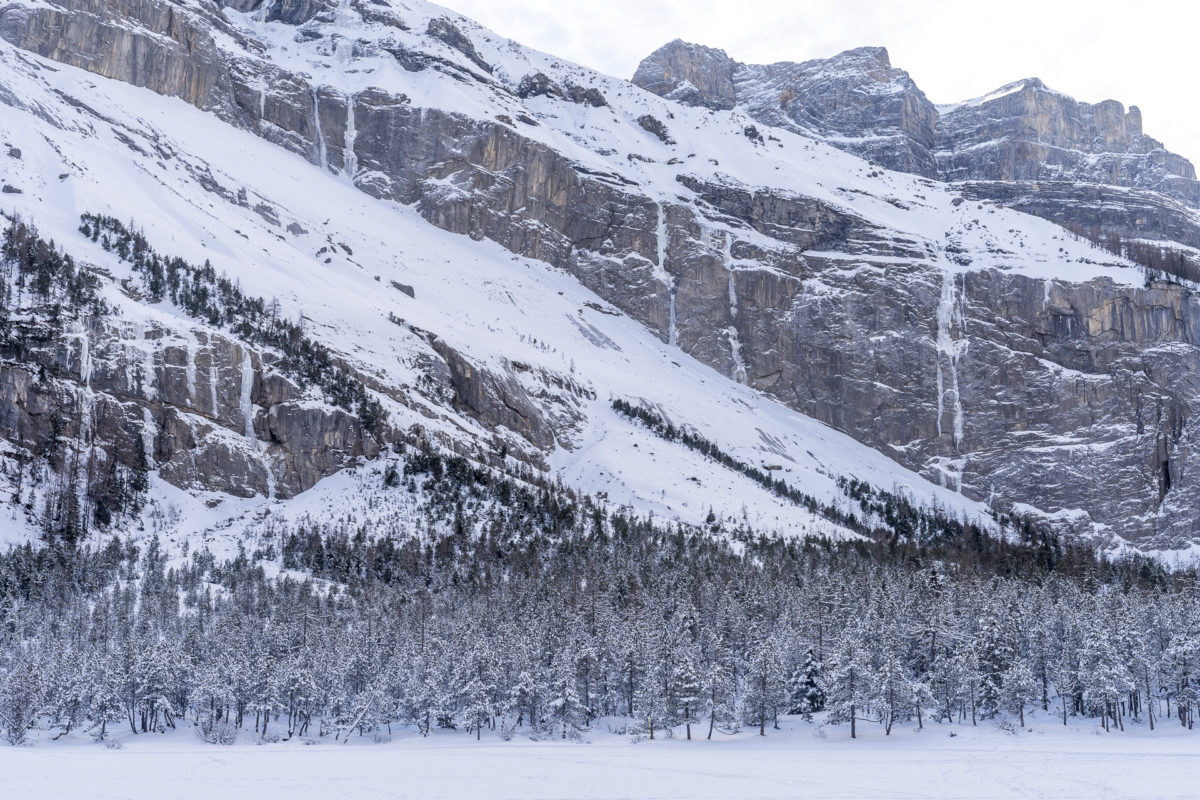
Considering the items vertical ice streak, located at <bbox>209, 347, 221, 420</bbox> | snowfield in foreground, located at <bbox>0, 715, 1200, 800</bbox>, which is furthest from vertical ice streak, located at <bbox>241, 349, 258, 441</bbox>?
snowfield in foreground, located at <bbox>0, 715, 1200, 800</bbox>

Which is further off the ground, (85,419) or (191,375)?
(191,375)

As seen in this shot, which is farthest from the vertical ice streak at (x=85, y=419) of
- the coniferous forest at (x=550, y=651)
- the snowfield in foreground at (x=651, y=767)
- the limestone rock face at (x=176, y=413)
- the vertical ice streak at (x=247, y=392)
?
the snowfield in foreground at (x=651, y=767)

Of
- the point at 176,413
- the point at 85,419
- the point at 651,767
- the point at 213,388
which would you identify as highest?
the point at 213,388

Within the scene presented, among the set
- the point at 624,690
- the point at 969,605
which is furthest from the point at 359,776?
the point at 969,605

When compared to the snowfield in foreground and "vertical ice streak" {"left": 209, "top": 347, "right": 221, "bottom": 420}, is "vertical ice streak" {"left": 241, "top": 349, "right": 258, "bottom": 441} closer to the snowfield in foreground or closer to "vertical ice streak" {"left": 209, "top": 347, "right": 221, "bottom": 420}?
"vertical ice streak" {"left": 209, "top": 347, "right": 221, "bottom": 420}

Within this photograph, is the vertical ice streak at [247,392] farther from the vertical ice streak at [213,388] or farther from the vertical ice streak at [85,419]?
the vertical ice streak at [85,419]

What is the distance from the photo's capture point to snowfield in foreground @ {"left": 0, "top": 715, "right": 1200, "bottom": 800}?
168 ft

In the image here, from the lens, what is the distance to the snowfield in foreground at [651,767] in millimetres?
51156

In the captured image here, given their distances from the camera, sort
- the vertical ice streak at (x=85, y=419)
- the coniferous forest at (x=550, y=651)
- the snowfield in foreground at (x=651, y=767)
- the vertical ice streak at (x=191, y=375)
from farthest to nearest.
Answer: the vertical ice streak at (x=191, y=375)
the vertical ice streak at (x=85, y=419)
the coniferous forest at (x=550, y=651)
the snowfield in foreground at (x=651, y=767)

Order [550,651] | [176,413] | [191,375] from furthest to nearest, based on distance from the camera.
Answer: [191,375] → [176,413] → [550,651]

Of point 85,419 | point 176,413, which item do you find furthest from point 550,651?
point 85,419

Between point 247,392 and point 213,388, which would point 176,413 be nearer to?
point 213,388

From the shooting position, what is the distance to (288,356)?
160375 mm

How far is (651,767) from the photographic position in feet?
197
